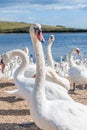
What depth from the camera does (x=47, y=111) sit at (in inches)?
223

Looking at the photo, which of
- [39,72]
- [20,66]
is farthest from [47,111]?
[20,66]

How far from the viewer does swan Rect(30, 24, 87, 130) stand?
5629 millimetres

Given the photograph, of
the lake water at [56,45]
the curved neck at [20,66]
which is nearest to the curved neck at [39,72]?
the curved neck at [20,66]

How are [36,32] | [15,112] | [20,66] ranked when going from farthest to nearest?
[20,66]
[15,112]
[36,32]

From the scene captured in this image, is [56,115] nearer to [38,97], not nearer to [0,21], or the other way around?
[38,97]

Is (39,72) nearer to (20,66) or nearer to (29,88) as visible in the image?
(29,88)

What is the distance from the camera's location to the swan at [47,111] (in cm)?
563

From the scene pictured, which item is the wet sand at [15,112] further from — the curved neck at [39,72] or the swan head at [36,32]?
the swan head at [36,32]

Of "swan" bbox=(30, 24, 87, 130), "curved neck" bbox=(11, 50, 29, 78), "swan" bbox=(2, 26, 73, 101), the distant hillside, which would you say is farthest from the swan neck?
the distant hillside

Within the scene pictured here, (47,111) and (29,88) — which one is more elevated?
(29,88)

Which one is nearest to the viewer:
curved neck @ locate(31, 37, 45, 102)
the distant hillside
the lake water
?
curved neck @ locate(31, 37, 45, 102)

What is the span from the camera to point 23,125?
26.3 feet

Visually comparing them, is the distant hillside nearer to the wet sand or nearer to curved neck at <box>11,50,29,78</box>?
the wet sand

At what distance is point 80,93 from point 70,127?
675 cm
